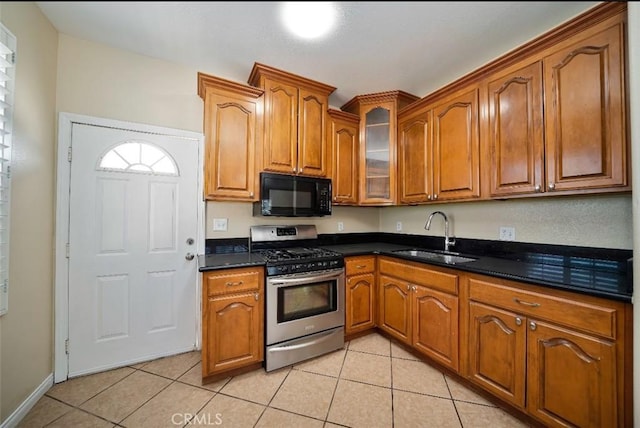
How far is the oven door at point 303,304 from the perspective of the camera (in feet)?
5.79

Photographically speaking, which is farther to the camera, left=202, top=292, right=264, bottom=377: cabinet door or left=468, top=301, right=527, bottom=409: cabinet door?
left=202, top=292, right=264, bottom=377: cabinet door

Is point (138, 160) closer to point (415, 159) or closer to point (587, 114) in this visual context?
point (415, 159)

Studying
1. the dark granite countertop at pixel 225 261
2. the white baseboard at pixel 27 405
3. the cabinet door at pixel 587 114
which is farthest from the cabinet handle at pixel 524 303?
the white baseboard at pixel 27 405

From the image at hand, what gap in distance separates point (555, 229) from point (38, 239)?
3324 millimetres

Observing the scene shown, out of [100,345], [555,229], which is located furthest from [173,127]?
[555,229]

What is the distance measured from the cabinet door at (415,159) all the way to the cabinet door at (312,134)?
2.50 ft

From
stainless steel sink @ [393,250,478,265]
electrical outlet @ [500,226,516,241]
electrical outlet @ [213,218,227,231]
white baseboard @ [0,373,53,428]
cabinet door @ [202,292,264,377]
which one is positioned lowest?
white baseboard @ [0,373,53,428]

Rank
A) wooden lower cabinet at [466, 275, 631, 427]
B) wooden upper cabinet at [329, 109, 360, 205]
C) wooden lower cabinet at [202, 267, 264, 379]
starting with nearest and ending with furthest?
wooden lower cabinet at [466, 275, 631, 427], wooden lower cabinet at [202, 267, 264, 379], wooden upper cabinet at [329, 109, 360, 205]

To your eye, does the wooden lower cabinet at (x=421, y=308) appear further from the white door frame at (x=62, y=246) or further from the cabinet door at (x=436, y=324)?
the white door frame at (x=62, y=246)

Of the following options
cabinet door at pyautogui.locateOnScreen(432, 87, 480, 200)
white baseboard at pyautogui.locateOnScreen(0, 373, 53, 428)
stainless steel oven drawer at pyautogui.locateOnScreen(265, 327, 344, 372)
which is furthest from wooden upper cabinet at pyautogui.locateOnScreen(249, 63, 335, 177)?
white baseboard at pyautogui.locateOnScreen(0, 373, 53, 428)

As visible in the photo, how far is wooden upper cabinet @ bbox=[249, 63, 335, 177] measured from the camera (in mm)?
2018

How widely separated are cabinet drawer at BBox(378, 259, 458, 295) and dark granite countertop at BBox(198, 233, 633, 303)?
0.06 m

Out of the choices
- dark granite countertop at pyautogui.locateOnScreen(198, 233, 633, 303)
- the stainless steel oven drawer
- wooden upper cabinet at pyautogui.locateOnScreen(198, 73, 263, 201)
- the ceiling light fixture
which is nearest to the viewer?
the ceiling light fixture

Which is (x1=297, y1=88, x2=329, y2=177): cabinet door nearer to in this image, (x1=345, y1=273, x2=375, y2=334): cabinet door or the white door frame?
(x1=345, y1=273, x2=375, y2=334): cabinet door
